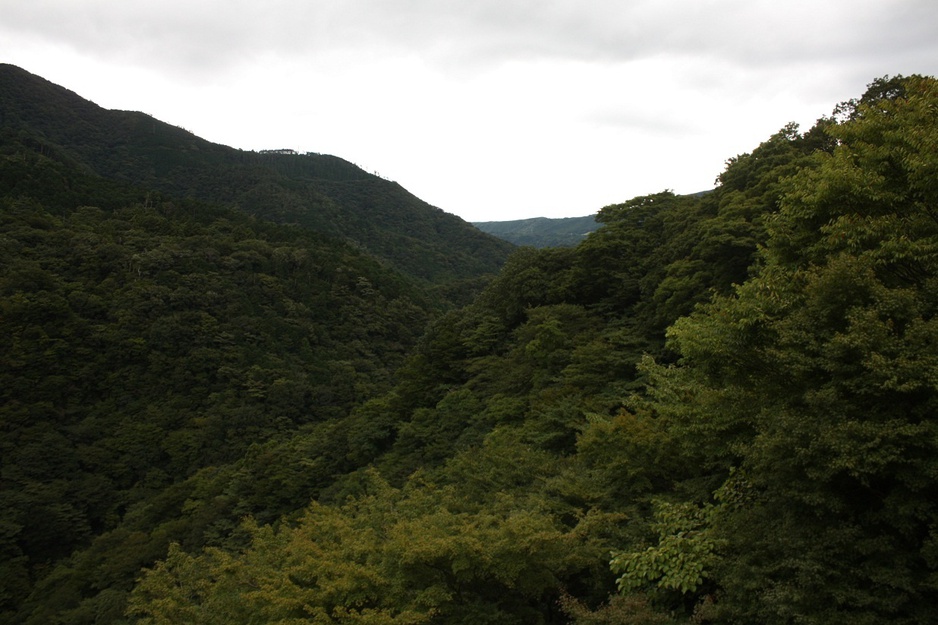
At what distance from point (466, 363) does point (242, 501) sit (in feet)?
37.9

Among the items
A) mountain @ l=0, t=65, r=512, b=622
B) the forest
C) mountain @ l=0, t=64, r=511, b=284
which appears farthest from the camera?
mountain @ l=0, t=64, r=511, b=284

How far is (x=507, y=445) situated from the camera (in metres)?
13.1

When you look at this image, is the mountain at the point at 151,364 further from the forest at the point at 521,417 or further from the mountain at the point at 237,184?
the mountain at the point at 237,184

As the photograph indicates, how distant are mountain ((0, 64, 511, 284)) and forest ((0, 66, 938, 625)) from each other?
161 feet

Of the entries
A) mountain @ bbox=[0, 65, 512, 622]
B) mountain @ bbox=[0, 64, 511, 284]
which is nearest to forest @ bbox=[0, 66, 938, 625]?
mountain @ bbox=[0, 65, 512, 622]

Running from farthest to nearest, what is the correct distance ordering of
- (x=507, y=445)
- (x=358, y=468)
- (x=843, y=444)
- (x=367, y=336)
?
(x=367, y=336) < (x=358, y=468) < (x=507, y=445) < (x=843, y=444)

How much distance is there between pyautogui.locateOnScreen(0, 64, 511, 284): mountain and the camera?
10281 centimetres

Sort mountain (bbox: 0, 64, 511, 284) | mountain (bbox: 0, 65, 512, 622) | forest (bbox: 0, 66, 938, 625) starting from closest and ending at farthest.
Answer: forest (bbox: 0, 66, 938, 625) → mountain (bbox: 0, 65, 512, 622) → mountain (bbox: 0, 64, 511, 284)

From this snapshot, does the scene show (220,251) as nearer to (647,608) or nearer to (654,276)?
(654,276)

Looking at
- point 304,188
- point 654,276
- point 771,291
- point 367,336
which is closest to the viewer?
point 771,291

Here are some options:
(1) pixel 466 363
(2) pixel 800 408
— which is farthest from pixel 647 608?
(1) pixel 466 363

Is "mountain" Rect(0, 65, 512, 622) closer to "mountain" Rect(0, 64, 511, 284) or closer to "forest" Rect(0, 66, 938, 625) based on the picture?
"forest" Rect(0, 66, 938, 625)

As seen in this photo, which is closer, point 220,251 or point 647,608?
point 647,608

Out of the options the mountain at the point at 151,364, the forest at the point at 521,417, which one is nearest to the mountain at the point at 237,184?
the mountain at the point at 151,364
